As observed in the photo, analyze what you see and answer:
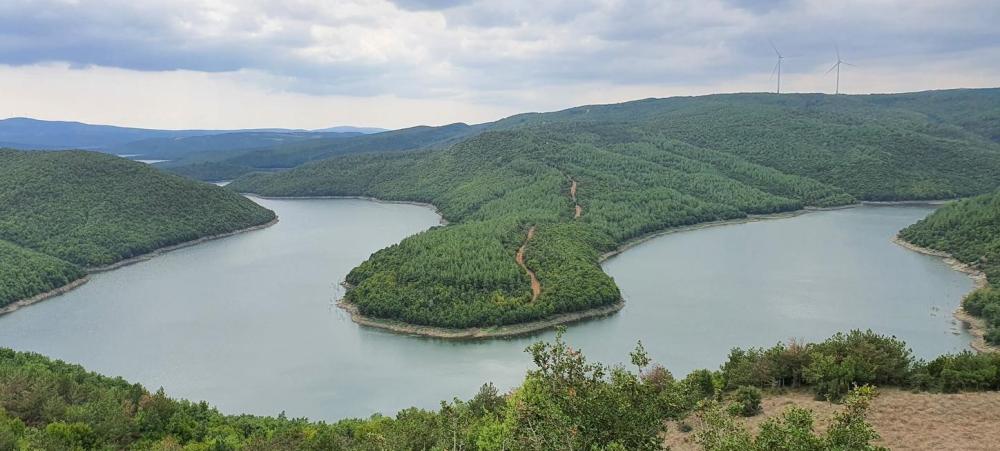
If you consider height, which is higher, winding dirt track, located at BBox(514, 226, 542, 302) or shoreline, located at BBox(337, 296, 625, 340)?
winding dirt track, located at BBox(514, 226, 542, 302)

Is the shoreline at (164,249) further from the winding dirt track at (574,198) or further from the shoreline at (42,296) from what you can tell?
the winding dirt track at (574,198)

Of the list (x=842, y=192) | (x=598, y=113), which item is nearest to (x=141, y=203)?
(x=842, y=192)

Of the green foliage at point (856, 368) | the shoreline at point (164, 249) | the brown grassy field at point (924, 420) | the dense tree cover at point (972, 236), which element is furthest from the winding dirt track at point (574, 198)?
the brown grassy field at point (924, 420)

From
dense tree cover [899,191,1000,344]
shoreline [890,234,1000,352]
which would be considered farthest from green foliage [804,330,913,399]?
dense tree cover [899,191,1000,344]

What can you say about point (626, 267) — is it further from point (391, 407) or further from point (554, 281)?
point (391, 407)

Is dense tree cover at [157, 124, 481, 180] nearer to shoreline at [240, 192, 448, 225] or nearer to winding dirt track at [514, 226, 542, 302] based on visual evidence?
shoreline at [240, 192, 448, 225]

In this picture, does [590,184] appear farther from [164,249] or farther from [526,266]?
[164,249]
